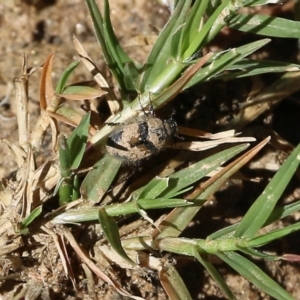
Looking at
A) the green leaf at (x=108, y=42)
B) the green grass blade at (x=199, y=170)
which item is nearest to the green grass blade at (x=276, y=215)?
the green grass blade at (x=199, y=170)

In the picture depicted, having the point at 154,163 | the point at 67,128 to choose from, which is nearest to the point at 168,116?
the point at 154,163

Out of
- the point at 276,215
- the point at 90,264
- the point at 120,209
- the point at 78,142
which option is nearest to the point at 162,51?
the point at 78,142

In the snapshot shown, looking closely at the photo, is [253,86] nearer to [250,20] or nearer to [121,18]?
[250,20]

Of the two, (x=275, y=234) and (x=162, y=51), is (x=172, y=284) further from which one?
(x=162, y=51)

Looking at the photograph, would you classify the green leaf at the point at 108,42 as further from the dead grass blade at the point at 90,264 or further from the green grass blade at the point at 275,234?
the green grass blade at the point at 275,234

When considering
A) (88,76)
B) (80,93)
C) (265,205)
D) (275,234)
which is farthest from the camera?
(88,76)

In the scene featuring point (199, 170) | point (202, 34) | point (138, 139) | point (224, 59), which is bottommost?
point (199, 170)

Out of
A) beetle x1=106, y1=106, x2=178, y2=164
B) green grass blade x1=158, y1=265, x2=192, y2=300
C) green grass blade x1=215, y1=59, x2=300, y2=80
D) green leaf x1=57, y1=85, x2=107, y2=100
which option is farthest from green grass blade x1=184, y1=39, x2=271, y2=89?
green grass blade x1=158, y1=265, x2=192, y2=300
